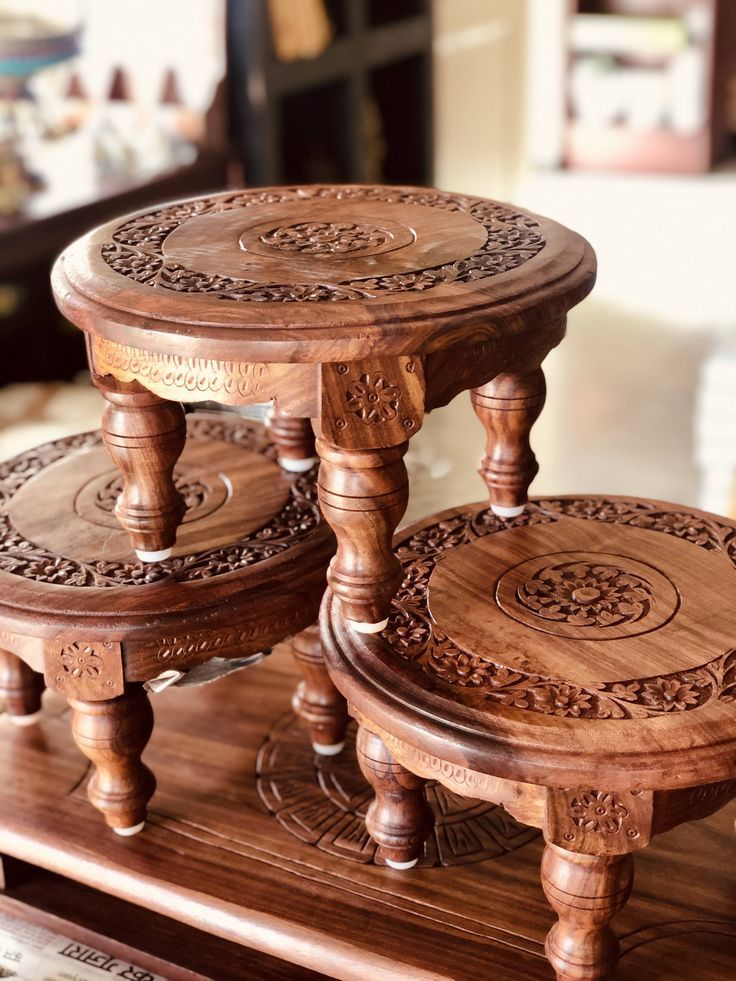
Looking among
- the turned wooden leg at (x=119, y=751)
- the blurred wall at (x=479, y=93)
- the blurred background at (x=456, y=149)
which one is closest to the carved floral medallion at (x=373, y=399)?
the turned wooden leg at (x=119, y=751)

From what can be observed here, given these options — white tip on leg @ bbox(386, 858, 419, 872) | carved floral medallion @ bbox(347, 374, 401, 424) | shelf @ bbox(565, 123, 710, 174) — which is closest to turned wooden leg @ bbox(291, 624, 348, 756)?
white tip on leg @ bbox(386, 858, 419, 872)

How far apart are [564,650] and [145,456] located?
463 millimetres

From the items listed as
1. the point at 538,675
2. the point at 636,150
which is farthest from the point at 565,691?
the point at 636,150

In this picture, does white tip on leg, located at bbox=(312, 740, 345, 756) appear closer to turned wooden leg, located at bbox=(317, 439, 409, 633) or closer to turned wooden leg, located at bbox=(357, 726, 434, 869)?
turned wooden leg, located at bbox=(357, 726, 434, 869)

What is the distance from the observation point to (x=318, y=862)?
4.43 ft

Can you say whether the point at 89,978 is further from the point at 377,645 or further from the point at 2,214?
the point at 2,214

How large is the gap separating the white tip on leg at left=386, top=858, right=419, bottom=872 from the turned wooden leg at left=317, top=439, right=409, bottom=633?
0.30 m

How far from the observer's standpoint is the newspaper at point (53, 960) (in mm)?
1354

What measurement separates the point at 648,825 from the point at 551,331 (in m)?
0.46

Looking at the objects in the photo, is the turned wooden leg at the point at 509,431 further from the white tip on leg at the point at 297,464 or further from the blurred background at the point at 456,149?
the blurred background at the point at 456,149

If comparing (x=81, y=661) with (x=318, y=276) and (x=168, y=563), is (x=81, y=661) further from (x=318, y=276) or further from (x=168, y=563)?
(x=318, y=276)

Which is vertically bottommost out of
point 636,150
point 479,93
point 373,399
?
point 636,150

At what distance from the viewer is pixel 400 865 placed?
133 cm

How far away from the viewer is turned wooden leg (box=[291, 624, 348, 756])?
4.82 feet
